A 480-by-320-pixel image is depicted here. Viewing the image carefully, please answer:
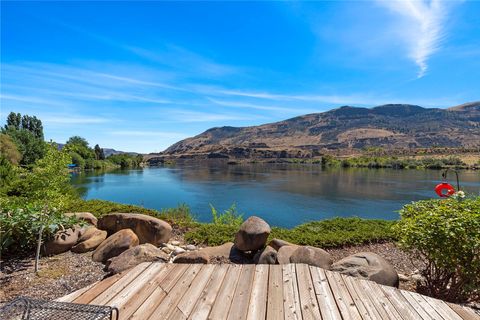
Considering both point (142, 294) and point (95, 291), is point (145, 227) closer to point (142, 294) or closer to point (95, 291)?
point (95, 291)

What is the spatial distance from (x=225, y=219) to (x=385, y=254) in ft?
26.1

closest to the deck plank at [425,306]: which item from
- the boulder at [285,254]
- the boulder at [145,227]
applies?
the boulder at [285,254]

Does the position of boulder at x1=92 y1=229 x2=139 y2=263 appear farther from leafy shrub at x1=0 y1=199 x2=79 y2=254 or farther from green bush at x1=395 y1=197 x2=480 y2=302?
green bush at x1=395 y1=197 x2=480 y2=302

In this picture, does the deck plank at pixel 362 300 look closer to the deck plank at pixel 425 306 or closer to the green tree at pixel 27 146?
the deck plank at pixel 425 306

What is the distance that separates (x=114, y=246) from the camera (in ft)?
23.0

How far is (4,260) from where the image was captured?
6820 mm


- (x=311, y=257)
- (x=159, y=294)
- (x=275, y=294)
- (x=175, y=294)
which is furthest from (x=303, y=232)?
(x=159, y=294)

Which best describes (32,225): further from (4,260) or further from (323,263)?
(323,263)

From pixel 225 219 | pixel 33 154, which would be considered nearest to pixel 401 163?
pixel 225 219

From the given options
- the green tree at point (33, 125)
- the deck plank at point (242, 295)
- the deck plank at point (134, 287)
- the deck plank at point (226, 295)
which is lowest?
the deck plank at point (242, 295)

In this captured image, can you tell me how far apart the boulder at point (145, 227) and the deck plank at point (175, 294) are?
11.5 ft

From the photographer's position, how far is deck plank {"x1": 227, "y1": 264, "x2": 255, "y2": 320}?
11.7ft

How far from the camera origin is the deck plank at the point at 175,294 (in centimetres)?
355

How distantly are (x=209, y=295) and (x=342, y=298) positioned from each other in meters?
1.83
